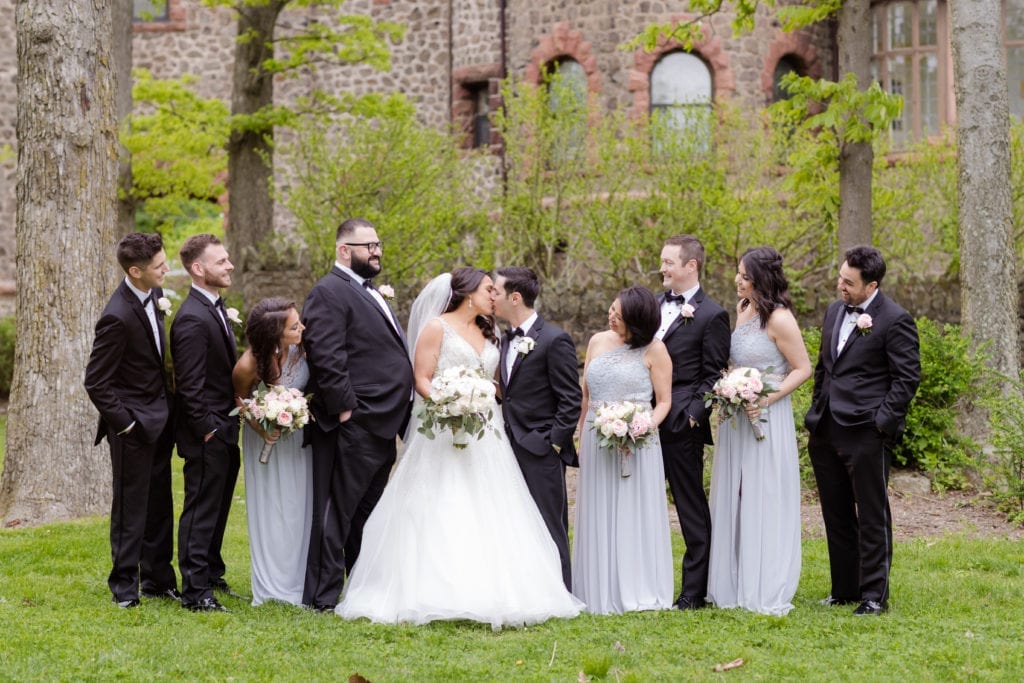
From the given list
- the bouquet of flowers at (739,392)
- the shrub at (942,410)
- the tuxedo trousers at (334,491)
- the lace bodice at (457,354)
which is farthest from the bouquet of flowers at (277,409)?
the shrub at (942,410)

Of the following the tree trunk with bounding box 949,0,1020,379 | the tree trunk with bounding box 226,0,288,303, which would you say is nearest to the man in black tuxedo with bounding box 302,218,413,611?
the tree trunk with bounding box 949,0,1020,379

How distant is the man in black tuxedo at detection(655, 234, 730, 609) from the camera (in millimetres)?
7383

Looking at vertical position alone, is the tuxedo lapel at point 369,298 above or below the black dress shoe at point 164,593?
above

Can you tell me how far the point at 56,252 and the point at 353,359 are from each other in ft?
11.5

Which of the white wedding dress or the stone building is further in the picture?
the stone building

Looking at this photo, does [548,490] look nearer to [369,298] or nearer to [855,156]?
[369,298]

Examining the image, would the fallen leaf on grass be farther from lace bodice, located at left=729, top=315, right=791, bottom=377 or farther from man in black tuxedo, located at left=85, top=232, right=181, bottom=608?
man in black tuxedo, located at left=85, top=232, right=181, bottom=608

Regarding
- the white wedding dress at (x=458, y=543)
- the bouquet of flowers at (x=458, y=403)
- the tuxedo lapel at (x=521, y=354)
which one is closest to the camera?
the white wedding dress at (x=458, y=543)

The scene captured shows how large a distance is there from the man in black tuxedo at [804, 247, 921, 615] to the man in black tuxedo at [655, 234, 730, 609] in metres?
0.65

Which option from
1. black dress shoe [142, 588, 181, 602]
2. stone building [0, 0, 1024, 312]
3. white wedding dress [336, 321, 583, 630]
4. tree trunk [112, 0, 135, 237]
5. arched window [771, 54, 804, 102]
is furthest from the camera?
arched window [771, 54, 804, 102]

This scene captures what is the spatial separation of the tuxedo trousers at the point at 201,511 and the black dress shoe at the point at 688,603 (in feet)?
8.87

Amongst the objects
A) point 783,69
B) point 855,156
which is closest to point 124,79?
point 855,156

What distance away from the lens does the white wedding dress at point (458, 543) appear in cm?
683

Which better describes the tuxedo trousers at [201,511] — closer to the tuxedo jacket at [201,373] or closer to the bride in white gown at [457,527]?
the tuxedo jacket at [201,373]
